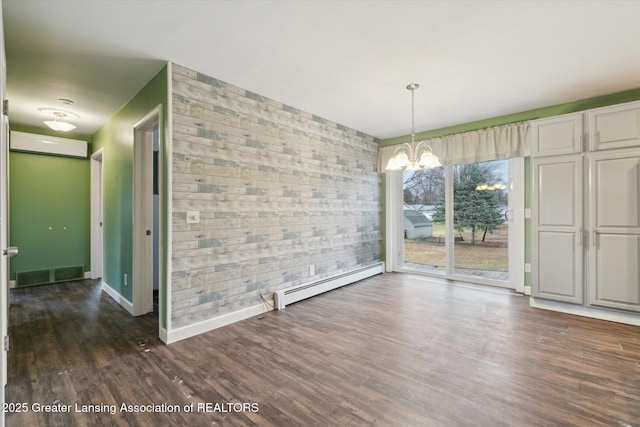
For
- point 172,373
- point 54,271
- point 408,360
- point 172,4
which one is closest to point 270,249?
point 172,373

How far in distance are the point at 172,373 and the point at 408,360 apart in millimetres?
1835

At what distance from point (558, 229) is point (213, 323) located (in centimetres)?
406

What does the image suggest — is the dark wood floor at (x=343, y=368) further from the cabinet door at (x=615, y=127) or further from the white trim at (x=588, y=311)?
the cabinet door at (x=615, y=127)

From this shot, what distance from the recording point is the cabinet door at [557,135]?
10.7ft

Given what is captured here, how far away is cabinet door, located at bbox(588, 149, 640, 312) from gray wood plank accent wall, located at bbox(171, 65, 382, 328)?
10.1ft

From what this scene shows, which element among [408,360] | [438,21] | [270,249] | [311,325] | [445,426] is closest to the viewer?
[445,426]

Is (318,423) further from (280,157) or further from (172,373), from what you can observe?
(280,157)

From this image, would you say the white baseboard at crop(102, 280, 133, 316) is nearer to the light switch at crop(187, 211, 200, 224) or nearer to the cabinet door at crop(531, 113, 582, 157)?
the light switch at crop(187, 211, 200, 224)

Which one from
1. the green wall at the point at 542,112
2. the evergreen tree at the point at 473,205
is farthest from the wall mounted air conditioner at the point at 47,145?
the evergreen tree at the point at 473,205

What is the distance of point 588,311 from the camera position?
3.24 meters

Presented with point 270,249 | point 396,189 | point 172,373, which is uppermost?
point 396,189

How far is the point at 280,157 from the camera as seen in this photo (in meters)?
3.67

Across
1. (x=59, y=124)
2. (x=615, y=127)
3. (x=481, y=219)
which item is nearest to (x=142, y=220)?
(x=59, y=124)

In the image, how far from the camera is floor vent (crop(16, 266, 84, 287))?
4.55 metres
